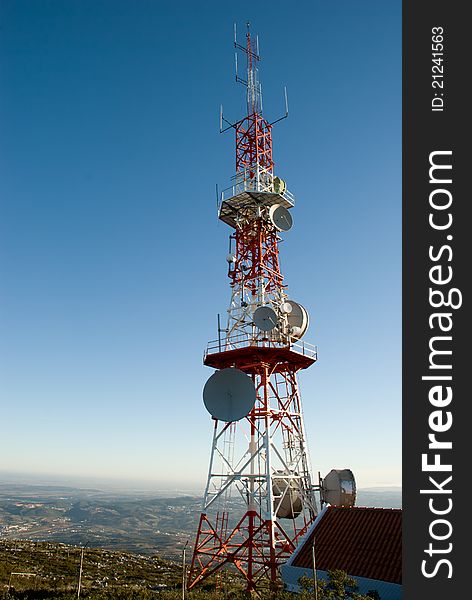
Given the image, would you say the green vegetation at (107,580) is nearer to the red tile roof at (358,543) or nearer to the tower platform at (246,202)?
the red tile roof at (358,543)

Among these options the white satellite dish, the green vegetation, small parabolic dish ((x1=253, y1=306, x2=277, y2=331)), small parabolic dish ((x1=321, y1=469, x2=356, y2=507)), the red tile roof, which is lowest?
the green vegetation

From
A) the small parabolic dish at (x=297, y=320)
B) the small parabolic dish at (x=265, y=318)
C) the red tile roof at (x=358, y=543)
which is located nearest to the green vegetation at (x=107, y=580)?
the red tile roof at (x=358, y=543)

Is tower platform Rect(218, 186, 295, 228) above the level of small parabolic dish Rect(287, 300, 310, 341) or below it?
above

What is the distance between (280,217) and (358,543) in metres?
18.5

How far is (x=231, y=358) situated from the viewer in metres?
27.7

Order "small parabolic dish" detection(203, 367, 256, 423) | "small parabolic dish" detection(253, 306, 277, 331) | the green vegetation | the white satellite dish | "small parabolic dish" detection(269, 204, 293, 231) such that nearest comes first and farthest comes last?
1. the green vegetation
2. "small parabolic dish" detection(203, 367, 256, 423)
3. "small parabolic dish" detection(253, 306, 277, 331)
4. the white satellite dish
5. "small parabolic dish" detection(269, 204, 293, 231)

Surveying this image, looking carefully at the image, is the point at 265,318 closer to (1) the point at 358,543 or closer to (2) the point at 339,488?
(2) the point at 339,488

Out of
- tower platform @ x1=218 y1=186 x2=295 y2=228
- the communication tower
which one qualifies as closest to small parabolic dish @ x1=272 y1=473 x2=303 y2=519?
the communication tower

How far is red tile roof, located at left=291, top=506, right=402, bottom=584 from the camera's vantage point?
61.0 feet

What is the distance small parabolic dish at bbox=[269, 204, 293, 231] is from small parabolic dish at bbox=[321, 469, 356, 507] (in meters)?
14.6

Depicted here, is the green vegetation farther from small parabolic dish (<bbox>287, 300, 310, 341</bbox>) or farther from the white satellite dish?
the white satellite dish

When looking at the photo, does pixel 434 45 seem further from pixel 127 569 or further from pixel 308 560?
pixel 127 569

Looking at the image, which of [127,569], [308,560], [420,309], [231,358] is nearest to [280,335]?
[231,358]

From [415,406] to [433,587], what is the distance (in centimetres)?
357
